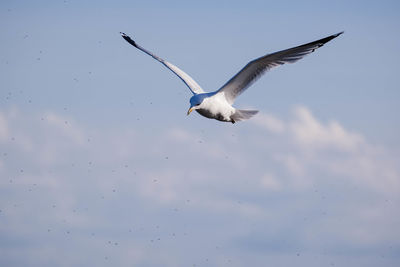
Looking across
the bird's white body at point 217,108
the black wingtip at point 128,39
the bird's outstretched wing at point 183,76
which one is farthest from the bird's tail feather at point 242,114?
the black wingtip at point 128,39

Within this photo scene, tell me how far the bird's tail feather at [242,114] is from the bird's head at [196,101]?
1098 mm

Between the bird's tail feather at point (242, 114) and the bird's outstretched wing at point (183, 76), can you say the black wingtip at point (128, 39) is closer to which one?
the bird's outstretched wing at point (183, 76)

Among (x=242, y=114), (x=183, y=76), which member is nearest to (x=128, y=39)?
(x=183, y=76)

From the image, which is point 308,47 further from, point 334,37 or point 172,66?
point 172,66

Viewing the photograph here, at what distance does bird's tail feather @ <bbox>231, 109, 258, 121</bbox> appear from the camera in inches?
564

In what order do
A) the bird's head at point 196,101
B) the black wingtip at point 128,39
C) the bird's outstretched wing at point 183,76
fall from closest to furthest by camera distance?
the bird's head at point 196,101 < the bird's outstretched wing at point 183,76 < the black wingtip at point 128,39

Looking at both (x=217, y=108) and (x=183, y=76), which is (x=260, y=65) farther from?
(x=183, y=76)

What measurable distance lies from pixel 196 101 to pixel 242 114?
1520 millimetres

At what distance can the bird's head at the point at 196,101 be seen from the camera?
43.3 ft

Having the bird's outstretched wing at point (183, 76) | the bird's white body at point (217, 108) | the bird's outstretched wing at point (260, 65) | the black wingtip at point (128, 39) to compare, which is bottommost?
the bird's white body at point (217, 108)

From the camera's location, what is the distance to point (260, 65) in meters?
13.7

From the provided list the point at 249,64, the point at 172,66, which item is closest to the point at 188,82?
the point at 172,66

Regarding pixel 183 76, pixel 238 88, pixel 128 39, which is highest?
pixel 128 39

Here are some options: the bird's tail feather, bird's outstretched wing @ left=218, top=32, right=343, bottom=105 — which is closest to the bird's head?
bird's outstretched wing @ left=218, top=32, right=343, bottom=105
